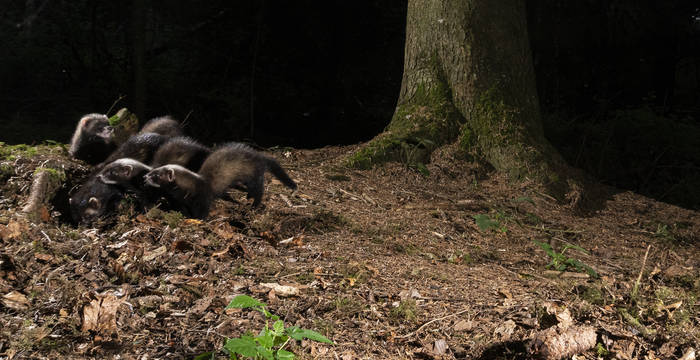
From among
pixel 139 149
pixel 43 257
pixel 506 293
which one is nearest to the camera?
pixel 43 257

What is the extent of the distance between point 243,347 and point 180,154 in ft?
9.18

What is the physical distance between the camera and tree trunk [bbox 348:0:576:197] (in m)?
5.78

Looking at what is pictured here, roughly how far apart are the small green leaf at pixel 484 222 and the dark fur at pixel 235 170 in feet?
5.79

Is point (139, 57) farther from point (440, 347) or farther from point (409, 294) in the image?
point (440, 347)

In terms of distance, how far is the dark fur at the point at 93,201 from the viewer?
378cm

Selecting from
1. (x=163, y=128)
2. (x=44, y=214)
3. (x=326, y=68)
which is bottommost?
(x=44, y=214)

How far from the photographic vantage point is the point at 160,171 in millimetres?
4156

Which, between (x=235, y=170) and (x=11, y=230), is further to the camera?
(x=235, y=170)

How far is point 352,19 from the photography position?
34.1 ft

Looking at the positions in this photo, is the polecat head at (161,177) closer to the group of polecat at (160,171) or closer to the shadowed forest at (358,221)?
the group of polecat at (160,171)

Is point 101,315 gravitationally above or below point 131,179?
below

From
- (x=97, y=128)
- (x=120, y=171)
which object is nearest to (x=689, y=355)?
(x=120, y=171)

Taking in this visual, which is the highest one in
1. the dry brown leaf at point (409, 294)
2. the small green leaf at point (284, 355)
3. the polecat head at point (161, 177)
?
the polecat head at point (161, 177)

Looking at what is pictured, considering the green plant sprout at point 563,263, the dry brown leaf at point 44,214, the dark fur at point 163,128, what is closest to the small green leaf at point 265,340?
the dry brown leaf at point 44,214
